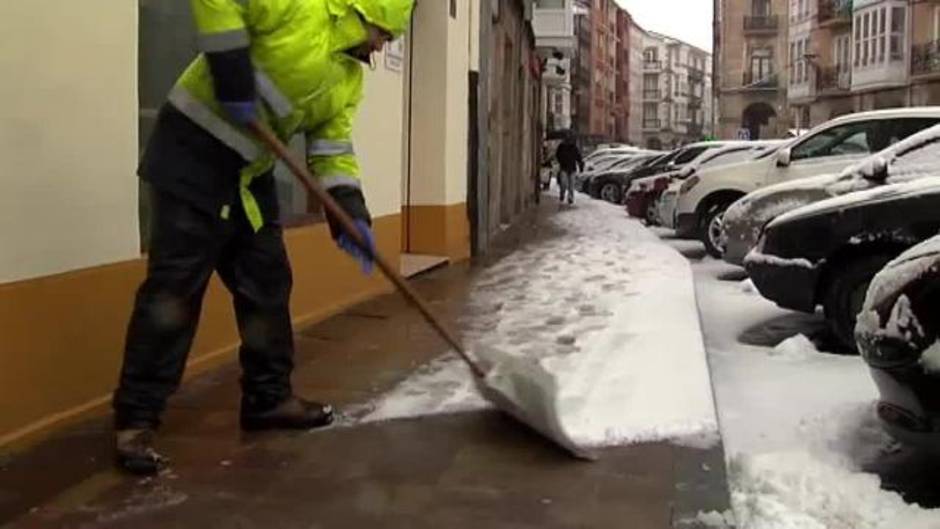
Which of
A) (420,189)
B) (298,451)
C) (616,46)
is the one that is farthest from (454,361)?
(616,46)

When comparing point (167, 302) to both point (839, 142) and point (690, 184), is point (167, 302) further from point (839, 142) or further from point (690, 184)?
point (690, 184)

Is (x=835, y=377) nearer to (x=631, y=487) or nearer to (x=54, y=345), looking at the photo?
(x=631, y=487)

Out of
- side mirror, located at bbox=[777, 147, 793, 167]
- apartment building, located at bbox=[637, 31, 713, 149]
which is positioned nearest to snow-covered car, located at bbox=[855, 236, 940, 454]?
side mirror, located at bbox=[777, 147, 793, 167]

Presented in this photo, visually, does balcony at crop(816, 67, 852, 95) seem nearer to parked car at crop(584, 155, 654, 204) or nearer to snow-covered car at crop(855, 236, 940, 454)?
parked car at crop(584, 155, 654, 204)

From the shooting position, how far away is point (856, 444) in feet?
18.8

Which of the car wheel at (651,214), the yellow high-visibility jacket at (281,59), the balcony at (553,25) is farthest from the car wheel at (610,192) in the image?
the yellow high-visibility jacket at (281,59)

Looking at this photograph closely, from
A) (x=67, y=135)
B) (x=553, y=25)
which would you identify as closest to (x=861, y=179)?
(x=67, y=135)

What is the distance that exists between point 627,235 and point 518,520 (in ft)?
46.3

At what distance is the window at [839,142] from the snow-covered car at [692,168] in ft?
6.76

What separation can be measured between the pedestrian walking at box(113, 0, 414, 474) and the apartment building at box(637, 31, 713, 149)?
135 metres

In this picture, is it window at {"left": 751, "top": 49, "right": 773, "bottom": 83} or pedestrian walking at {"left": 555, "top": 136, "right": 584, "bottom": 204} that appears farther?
window at {"left": 751, "top": 49, "right": 773, "bottom": 83}

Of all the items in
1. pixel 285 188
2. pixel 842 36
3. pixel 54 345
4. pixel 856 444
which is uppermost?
pixel 842 36

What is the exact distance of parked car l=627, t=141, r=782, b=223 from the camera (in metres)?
18.0

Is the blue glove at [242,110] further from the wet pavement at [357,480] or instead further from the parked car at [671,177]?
the parked car at [671,177]
